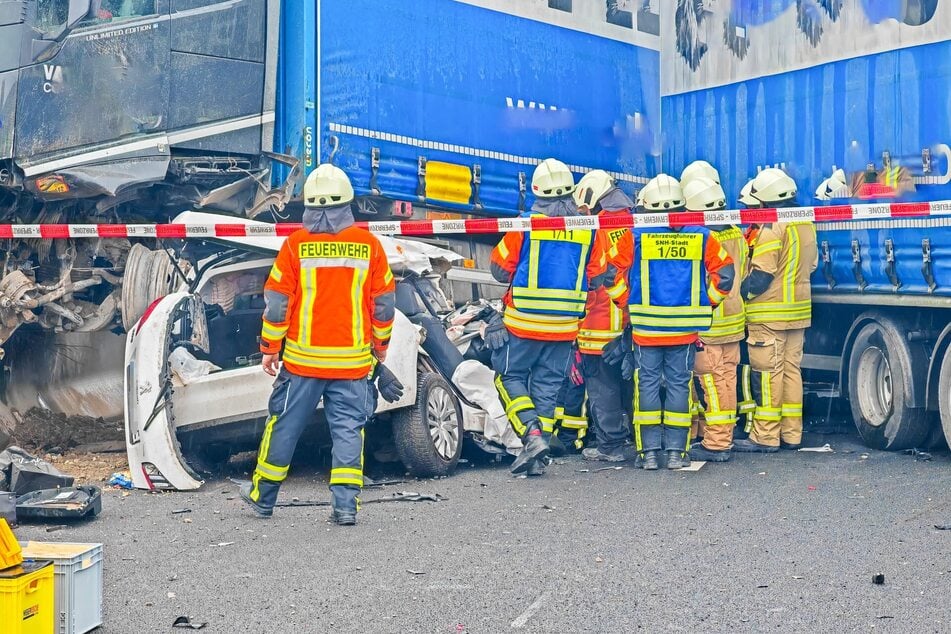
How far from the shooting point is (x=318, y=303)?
6.77 meters

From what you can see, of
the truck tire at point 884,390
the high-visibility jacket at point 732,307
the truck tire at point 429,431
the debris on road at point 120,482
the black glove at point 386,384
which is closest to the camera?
the black glove at point 386,384

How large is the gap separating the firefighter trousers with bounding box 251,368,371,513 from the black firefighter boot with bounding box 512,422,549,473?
5.07ft

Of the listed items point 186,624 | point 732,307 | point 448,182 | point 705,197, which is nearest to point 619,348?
point 732,307

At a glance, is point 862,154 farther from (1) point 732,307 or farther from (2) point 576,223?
(2) point 576,223

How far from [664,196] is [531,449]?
1.82m

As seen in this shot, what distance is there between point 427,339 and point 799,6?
145 inches

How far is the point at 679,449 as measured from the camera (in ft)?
28.2

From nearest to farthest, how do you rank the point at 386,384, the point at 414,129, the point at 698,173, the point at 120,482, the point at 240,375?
the point at 386,384 → the point at 240,375 → the point at 120,482 → the point at 698,173 → the point at 414,129

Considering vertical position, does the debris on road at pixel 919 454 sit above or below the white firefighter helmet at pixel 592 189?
below

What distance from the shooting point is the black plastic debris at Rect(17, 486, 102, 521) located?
22.3ft

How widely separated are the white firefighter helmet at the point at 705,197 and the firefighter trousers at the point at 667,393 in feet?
3.15

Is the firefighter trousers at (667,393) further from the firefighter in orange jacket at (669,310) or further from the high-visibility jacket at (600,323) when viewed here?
the high-visibility jacket at (600,323)

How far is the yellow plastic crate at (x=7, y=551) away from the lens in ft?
13.9

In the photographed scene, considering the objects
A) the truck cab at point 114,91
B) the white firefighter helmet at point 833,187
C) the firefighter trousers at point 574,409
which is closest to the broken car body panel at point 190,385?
the truck cab at point 114,91
